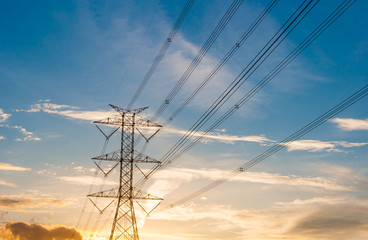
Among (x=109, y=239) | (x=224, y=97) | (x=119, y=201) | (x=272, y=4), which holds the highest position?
(x=272, y=4)

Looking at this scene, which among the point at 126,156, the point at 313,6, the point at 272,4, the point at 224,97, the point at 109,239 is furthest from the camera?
the point at 126,156

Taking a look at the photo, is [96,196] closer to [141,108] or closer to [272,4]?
[141,108]

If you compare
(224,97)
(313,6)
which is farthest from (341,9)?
(224,97)

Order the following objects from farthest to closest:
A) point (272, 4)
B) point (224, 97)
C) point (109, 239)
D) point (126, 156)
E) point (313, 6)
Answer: point (126, 156)
point (109, 239)
point (224, 97)
point (272, 4)
point (313, 6)

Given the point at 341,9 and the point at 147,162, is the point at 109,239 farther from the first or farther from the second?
the point at 341,9

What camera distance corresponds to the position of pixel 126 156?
171 feet

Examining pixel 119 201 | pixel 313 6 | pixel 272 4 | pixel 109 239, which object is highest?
pixel 272 4

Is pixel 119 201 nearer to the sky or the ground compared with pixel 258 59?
nearer to the ground

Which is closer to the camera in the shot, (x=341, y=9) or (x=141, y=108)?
(x=341, y=9)

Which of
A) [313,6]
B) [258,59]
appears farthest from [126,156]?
[313,6]

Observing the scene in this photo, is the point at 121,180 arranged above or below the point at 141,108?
below

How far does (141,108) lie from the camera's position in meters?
54.0

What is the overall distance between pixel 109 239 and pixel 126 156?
11.0m

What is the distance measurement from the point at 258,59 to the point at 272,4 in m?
3.45
